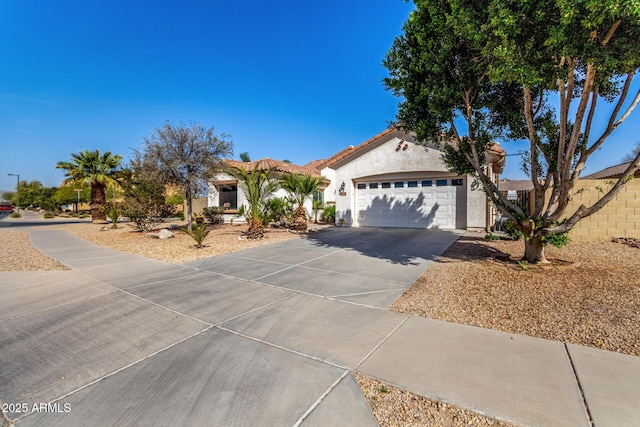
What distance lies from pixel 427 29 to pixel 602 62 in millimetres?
3121

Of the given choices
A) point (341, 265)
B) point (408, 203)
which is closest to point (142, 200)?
point (341, 265)

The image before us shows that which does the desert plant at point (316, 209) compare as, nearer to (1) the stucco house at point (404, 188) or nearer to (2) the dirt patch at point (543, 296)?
(1) the stucco house at point (404, 188)

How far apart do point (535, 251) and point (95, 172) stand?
26.3 metres

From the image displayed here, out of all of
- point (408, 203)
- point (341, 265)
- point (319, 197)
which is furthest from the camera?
point (319, 197)

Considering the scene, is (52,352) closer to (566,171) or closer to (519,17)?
(519,17)

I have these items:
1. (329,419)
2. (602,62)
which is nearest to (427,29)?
(602,62)

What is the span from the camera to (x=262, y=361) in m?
3.16

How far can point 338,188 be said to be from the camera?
17.6m

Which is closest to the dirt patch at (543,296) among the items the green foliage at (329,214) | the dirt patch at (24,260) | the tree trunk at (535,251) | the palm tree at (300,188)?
the tree trunk at (535,251)

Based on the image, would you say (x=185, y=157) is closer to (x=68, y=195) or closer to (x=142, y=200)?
(x=142, y=200)

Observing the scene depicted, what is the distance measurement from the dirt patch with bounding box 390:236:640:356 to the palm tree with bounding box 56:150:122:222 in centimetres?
2382

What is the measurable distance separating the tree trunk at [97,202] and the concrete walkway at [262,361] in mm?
19172

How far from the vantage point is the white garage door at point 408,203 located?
14.5 meters

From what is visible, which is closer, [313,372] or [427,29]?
[313,372]
